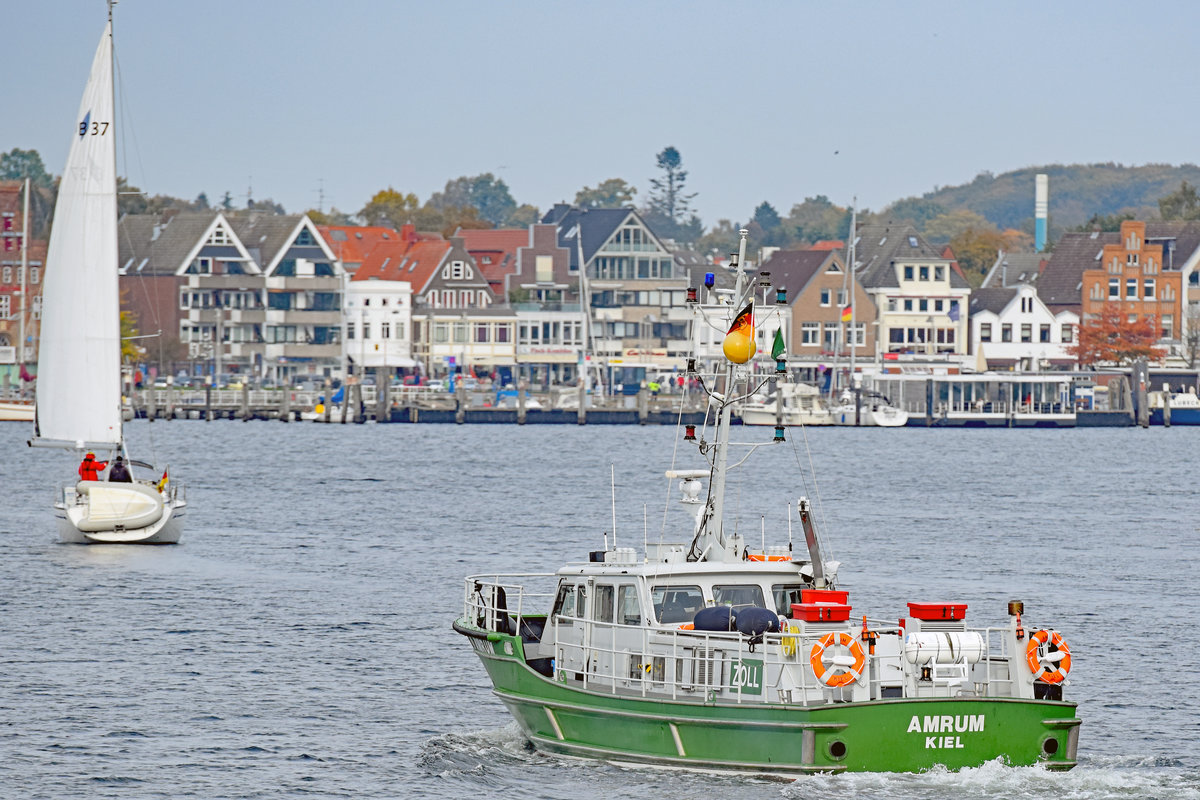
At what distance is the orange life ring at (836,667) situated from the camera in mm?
22781

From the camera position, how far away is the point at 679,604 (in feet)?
83.6

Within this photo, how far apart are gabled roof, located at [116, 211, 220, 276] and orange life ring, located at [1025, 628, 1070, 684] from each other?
14149 centimetres

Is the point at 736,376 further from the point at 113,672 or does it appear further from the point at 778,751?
the point at 113,672

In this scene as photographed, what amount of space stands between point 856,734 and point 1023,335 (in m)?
142

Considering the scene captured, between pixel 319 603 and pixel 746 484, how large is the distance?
45.0 m

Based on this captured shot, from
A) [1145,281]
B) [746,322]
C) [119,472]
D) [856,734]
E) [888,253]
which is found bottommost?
[856,734]

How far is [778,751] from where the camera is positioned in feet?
76.1

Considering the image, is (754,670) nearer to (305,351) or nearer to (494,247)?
(305,351)

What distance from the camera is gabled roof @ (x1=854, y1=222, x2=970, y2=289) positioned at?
162 metres

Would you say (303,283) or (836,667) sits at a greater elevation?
(303,283)

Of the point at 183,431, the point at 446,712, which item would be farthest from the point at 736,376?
the point at 183,431

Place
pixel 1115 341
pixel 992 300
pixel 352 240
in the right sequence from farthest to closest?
pixel 352 240 < pixel 992 300 < pixel 1115 341

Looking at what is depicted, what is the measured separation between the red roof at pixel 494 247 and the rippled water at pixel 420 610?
83847 millimetres

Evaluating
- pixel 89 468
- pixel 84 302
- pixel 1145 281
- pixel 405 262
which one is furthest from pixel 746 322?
pixel 405 262
